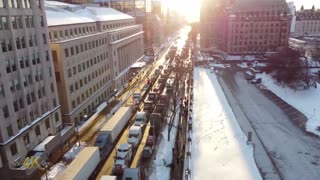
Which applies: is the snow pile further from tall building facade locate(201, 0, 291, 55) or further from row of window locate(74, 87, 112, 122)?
tall building facade locate(201, 0, 291, 55)

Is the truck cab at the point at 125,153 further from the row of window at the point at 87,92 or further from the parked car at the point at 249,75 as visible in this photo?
the parked car at the point at 249,75

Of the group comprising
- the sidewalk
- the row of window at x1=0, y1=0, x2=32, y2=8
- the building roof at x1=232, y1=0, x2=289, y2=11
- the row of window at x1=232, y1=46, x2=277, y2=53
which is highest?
the building roof at x1=232, y1=0, x2=289, y2=11

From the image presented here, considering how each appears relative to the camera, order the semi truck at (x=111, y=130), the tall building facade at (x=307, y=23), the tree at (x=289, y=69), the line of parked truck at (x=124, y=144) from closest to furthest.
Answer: the line of parked truck at (x=124, y=144) < the semi truck at (x=111, y=130) < the tree at (x=289, y=69) < the tall building facade at (x=307, y=23)

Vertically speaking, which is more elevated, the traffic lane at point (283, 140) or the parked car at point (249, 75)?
the parked car at point (249, 75)

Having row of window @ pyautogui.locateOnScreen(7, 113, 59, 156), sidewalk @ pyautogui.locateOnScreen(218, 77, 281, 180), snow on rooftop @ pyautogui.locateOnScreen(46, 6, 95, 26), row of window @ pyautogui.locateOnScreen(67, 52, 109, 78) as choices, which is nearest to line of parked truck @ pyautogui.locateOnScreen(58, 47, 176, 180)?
row of window @ pyautogui.locateOnScreen(7, 113, 59, 156)

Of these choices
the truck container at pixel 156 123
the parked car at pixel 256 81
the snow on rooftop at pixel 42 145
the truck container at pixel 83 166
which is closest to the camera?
the truck container at pixel 83 166

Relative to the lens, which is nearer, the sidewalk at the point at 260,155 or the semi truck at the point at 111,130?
the sidewalk at the point at 260,155

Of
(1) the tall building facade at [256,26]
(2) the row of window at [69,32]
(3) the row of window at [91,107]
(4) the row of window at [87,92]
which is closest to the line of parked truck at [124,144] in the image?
(3) the row of window at [91,107]

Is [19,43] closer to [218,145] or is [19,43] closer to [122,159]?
[122,159]
